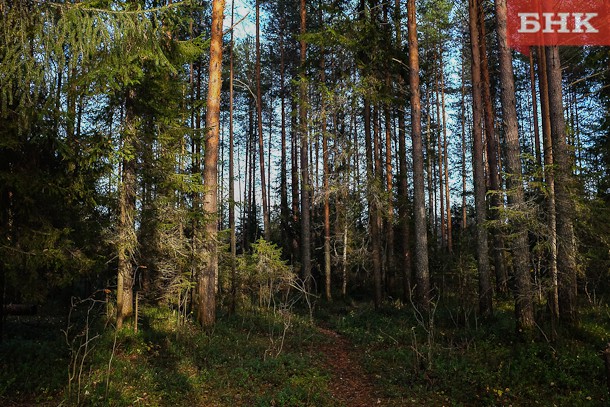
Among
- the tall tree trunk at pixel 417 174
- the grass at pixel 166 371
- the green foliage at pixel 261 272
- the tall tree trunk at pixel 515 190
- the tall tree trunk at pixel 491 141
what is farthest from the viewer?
the green foliage at pixel 261 272

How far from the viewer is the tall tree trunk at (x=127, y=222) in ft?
30.4

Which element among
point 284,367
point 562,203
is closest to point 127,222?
point 284,367

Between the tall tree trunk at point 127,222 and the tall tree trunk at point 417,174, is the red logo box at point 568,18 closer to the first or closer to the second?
the tall tree trunk at point 417,174

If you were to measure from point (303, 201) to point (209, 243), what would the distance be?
22.7 ft

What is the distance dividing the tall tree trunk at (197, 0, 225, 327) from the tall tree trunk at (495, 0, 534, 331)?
762cm

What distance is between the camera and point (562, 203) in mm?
7676

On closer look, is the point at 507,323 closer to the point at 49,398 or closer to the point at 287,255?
the point at 49,398

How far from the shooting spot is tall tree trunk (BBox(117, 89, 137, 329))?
364 inches

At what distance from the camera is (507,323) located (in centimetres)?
977

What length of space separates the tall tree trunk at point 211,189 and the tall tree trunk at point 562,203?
8407 mm

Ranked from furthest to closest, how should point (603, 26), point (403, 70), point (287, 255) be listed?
point (287, 255), point (403, 70), point (603, 26)

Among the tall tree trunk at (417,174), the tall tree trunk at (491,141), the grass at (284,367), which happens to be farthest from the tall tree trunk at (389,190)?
the grass at (284,367)

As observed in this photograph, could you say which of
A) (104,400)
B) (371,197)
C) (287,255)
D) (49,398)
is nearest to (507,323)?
(371,197)

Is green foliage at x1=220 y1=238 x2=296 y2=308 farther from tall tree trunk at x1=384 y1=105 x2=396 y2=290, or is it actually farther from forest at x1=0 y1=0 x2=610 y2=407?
tall tree trunk at x1=384 y1=105 x2=396 y2=290
